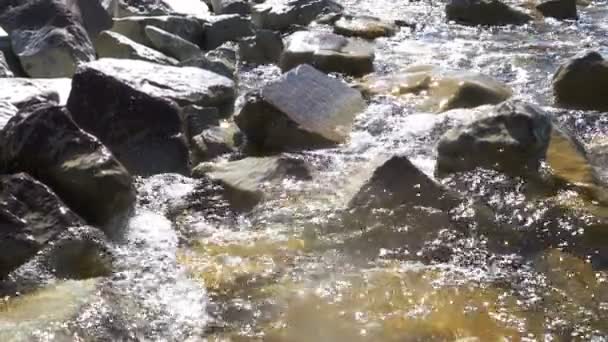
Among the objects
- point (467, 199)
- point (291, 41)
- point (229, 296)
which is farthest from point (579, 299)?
point (291, 41)

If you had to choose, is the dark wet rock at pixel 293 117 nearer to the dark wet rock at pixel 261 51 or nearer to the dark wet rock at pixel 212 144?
the dark wet rock at pixel 212 144

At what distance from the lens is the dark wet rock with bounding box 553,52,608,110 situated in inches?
264

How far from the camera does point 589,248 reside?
436 cm

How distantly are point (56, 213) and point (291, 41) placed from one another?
4650mm

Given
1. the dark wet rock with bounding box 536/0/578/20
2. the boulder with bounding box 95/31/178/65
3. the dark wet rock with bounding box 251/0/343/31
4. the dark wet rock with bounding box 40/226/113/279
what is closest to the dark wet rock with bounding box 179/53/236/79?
the boulder with bounding box 95/31/178/65

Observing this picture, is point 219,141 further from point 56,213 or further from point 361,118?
point 56,213

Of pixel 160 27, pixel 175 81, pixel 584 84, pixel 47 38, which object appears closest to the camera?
pixel 175 81

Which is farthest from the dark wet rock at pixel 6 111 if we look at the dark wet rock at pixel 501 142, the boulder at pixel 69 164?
the dark wet rock at pixel 501 142

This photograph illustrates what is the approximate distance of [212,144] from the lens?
591cm

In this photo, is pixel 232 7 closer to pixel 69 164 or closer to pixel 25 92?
pixel 25 92

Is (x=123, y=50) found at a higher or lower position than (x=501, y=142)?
lower

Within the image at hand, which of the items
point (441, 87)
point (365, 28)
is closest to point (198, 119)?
point (441, 87)

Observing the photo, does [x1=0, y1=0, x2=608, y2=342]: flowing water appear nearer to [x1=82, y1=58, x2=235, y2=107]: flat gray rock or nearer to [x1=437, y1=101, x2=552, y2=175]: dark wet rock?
[x1=437, y1=101, x2=552, y2=175]: dark wet rock

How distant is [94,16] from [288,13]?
107 inches
